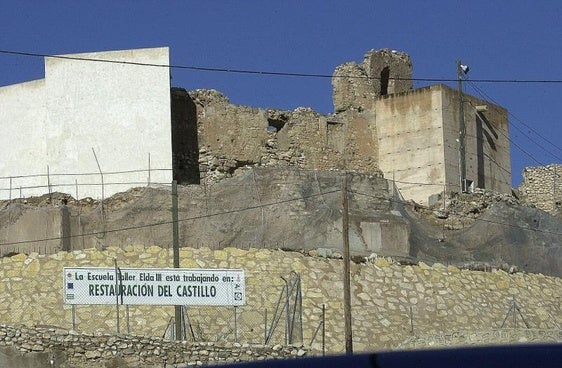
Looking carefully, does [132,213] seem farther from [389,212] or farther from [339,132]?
[339,132]

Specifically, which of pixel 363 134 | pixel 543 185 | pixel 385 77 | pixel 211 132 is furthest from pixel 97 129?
pixel 543 185

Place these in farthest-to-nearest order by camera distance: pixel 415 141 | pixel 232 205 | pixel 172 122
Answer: pixel 415 141 → pixel 172 122 → pixel 232 205

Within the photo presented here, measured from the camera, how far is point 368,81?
35.8 metres

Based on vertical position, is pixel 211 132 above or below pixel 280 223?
above

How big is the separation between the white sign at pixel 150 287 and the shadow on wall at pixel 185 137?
1022cm

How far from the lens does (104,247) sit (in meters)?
24.8

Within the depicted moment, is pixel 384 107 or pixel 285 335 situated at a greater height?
pixel 384 107

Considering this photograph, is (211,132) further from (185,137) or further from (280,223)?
(280,223)

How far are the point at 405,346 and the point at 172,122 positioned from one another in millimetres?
11952

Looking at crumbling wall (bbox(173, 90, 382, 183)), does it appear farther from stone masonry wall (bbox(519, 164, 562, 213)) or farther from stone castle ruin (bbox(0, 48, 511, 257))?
stone masonry wall (bbox(519, 164, 562, 213))

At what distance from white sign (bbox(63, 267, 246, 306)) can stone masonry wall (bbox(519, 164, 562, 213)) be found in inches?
873

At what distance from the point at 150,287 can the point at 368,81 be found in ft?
54.1

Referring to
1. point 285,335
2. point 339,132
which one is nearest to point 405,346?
point 285,335

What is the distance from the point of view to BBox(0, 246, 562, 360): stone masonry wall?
72.8 feet
